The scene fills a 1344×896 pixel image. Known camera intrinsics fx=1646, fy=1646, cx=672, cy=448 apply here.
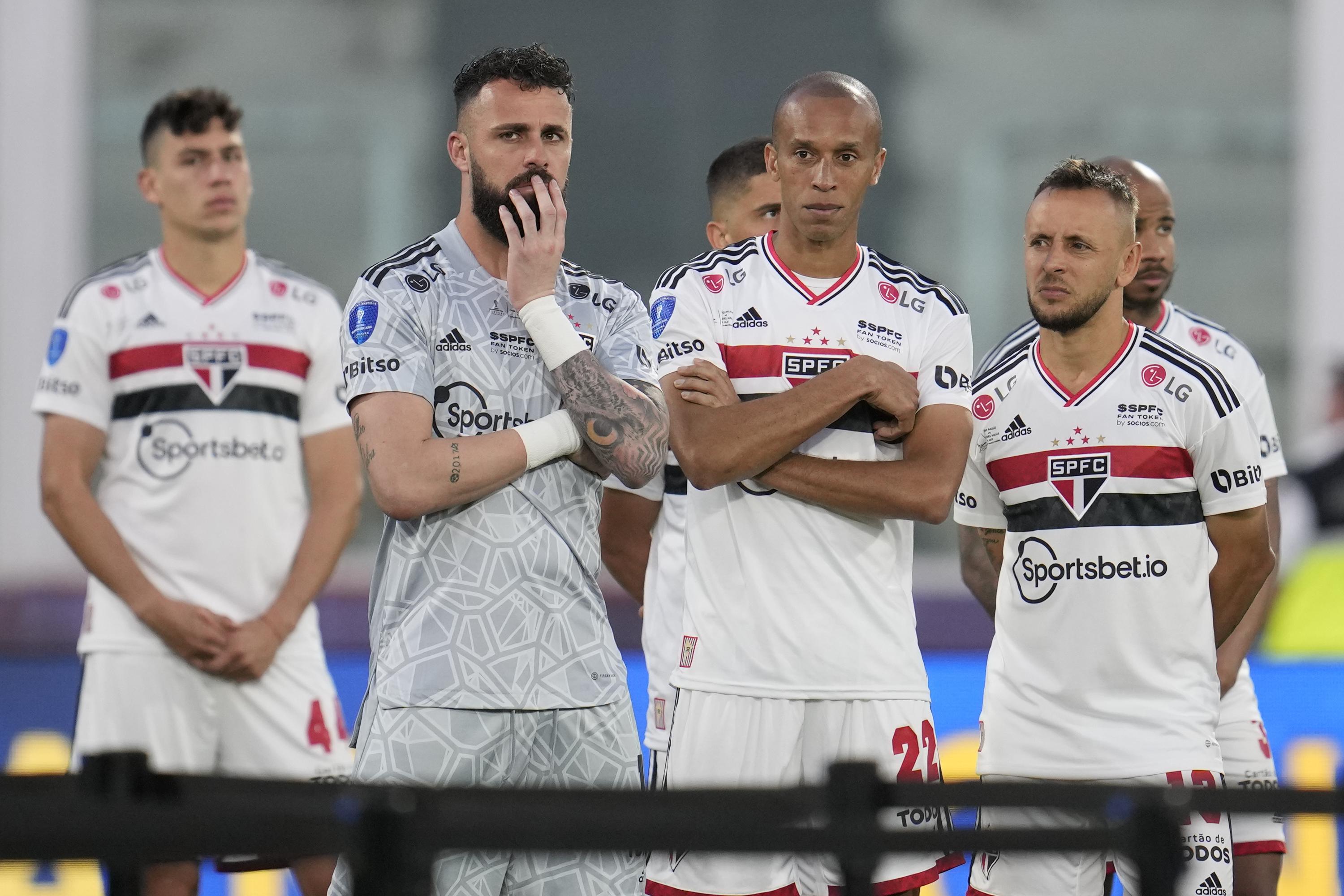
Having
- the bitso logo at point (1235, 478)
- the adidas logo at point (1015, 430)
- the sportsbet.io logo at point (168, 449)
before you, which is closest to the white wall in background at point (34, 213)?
the sportsbet.io logo at point (168, 449)

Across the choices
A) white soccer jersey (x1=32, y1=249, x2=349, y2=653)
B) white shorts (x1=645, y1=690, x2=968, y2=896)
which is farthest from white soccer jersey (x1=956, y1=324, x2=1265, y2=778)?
white soccer jersey (x1=32, y1=249, x2=349, y2=653)

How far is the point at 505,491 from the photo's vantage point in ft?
10.7

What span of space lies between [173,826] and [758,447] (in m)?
1.95

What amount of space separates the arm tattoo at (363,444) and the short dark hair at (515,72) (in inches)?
27.9

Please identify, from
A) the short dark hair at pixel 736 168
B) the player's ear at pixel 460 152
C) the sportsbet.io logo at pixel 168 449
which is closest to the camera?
the player's ear at pixel 460 152

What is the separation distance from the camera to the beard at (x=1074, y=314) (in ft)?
12.9

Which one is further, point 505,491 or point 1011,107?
point 1011,107

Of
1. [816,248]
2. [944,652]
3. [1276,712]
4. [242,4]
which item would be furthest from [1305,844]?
[242,4]

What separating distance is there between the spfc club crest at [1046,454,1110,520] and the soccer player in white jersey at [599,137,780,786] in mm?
1020

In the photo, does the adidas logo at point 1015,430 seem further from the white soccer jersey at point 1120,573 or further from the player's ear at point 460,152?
the player's ear at point 460,152

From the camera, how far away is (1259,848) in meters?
4.47

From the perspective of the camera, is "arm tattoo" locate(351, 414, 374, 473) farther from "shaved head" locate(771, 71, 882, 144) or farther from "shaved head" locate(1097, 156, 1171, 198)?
"shaved head" locate(1097, 156, 1171, 198)

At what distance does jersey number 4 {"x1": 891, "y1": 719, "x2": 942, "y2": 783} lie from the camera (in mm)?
3605

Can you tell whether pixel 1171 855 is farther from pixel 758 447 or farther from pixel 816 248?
pixel 816 248
